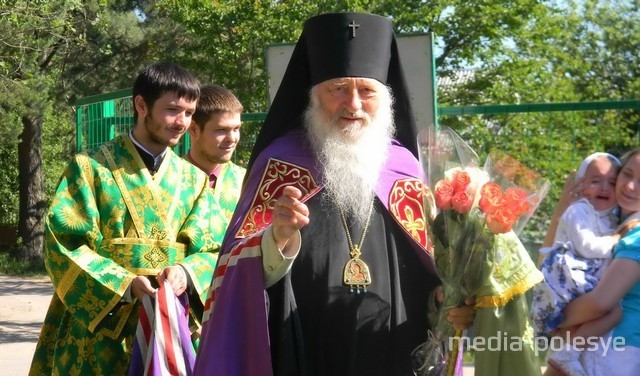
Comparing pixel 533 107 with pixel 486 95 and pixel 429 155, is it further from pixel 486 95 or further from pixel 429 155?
pixel 486 95

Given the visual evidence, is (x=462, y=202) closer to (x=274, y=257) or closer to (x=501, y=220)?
(x=501, y=220)

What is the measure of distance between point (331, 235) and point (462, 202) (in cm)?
69

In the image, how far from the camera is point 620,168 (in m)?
4.49

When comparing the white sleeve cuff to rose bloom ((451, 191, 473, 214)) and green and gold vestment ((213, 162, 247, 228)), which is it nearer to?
rose bloom ((451, 191, 473, 214))

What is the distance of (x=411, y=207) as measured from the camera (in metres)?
4.10

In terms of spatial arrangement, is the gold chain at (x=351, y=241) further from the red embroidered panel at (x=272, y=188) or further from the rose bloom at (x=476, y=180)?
the rose bloom at (x=476, y=180)

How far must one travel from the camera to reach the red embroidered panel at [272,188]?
401cm

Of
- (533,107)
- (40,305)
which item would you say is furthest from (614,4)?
(533,107)

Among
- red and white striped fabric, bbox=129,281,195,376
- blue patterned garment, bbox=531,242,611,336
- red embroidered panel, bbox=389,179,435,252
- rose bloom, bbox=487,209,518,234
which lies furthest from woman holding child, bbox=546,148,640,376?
red and white striped fabric, bbox=129,281,195,376

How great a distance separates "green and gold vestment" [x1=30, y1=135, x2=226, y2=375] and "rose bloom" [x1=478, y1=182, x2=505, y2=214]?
5.53 feet

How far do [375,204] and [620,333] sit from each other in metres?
1.16

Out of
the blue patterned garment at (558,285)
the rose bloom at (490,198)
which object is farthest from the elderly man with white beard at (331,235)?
the rose bloom at (490,198)

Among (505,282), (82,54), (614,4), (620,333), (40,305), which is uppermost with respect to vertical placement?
(614,4)

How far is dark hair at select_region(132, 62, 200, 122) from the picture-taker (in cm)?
478
